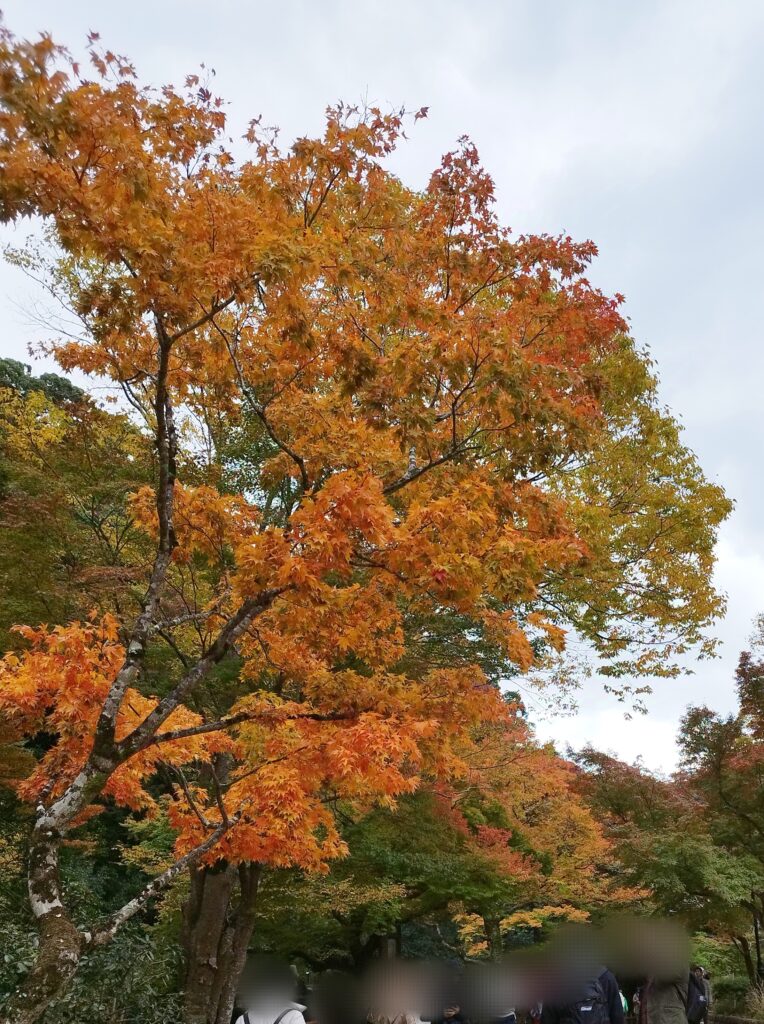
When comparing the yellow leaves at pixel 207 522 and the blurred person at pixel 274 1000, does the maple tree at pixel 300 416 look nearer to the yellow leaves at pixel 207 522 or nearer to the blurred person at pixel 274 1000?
the yellow leaves at pixel 207 522

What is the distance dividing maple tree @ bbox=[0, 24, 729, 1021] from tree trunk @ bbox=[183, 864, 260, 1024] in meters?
0.66

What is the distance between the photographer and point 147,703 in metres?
7.30

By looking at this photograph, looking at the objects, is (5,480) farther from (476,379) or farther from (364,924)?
(476,379)

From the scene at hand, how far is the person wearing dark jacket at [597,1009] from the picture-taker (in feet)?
18.9

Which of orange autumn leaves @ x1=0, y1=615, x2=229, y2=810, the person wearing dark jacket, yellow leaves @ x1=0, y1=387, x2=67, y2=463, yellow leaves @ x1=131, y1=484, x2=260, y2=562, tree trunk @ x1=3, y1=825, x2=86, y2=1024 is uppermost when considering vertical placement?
yellow leaves @ x1=0, y1=387, x2=67, y2=463

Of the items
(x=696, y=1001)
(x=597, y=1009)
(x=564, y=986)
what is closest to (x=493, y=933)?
(x=696, y=1001)

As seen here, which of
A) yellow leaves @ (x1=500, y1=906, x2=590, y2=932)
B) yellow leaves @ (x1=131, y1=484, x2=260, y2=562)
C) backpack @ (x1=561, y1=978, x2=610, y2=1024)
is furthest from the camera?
yellow leaves @ (x1=500, y1=906, x2=590, y2=932)

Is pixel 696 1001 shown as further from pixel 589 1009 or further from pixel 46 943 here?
pixel 46 943

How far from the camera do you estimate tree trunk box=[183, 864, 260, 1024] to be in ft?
29.0

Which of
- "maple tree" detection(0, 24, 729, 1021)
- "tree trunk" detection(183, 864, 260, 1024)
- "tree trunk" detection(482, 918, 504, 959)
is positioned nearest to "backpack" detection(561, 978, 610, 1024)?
"maple tree" detection(0, 24, 729, 1021)

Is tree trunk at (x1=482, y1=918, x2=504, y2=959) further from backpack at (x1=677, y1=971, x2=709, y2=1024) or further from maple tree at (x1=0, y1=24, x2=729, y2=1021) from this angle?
maple tree at (x1=0, y1=24, x2=729, y2=1021)

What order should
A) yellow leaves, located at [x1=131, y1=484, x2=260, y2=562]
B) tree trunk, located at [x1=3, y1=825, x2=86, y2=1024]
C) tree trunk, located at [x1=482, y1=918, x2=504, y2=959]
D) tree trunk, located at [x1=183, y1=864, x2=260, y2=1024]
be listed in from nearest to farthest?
tree trunk, located at [x1=3, y1=825, x2=86, y2=1024], yellow leaves, located at [x1=131, y1=484, x2=260, y2=562], tree trunk, located at [x1=183, y1=864, x2=260, y2=1024], tree trunk, located at [x1=482, y1=918, x2=504, y2=959]

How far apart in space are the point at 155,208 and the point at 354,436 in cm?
213

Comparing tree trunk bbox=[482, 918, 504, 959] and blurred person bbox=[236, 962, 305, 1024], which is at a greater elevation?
blurred person bbox=[236, 962, 305, 1024]
